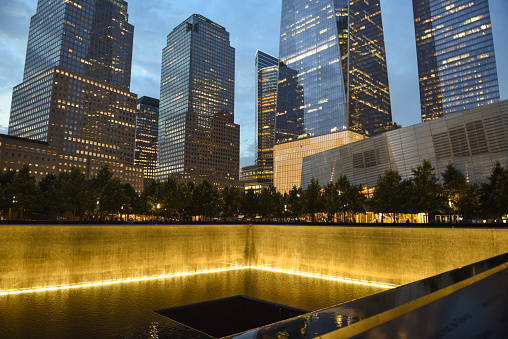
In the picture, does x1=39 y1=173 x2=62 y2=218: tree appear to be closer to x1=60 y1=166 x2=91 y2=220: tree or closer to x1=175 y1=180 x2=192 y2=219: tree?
x1=60 y1=166 x2=91 y2=220: tree

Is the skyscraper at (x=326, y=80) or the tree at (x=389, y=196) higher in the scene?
the skyscraper at (x=326, y=80)

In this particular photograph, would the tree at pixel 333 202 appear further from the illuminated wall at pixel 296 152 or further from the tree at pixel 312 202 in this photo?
the illuminated wall at pixel 296 152

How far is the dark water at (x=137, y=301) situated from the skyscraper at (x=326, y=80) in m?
117

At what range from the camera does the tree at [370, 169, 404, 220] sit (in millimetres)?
62938

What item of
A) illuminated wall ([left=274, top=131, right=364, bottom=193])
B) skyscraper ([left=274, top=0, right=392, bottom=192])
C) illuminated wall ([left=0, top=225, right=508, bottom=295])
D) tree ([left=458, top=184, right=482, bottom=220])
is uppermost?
skyscraper ([left=274, top=0, right=392, bottom=192])

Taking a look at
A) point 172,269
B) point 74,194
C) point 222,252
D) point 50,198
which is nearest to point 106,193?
point 74,194

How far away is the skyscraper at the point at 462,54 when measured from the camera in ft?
551

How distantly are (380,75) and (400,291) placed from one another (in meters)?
187

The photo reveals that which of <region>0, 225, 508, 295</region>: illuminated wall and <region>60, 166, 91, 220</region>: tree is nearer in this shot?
<region>0, 225, 508, 295</region>: illuminated wall

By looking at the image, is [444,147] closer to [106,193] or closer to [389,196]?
[389,196]

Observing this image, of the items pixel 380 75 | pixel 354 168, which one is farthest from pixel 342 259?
pixel 380 75

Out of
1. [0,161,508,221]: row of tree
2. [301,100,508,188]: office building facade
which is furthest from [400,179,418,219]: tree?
[301,100,508,188]: office building facade

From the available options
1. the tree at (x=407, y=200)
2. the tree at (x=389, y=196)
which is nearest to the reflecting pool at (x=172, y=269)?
the tree at (x=407, y=200)

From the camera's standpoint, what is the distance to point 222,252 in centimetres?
4984
